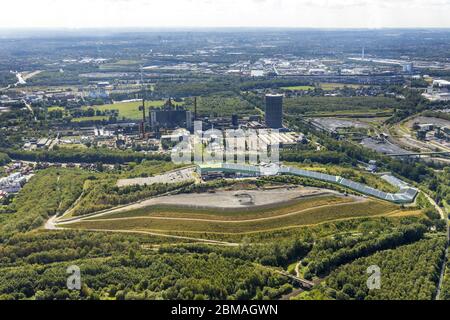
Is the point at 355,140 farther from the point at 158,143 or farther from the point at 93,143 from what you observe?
the point at 93,143

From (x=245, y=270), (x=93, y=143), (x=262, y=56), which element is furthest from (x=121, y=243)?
(x=262, y=56)

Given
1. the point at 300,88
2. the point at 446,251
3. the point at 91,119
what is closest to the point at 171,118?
the point at 91,119

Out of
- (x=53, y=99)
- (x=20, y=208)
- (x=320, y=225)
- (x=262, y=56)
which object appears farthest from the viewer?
(x=262, y=56)

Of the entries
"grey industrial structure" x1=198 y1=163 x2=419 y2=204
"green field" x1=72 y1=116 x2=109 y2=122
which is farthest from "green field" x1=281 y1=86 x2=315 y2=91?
"grey industrial structure" x1=198 y1=163 x2=419 y2=204

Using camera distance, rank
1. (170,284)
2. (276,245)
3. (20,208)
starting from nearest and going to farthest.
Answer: (170,284), (276,245), (20,208)

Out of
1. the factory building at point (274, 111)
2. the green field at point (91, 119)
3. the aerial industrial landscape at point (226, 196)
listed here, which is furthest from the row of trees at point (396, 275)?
the green field at point (91, 119)

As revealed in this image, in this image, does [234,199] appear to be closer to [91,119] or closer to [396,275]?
[396,275]

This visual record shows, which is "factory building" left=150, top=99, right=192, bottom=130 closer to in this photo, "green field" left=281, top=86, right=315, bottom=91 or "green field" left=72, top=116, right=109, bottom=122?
"green field" left=72, top=116, right=109, bottom=122
